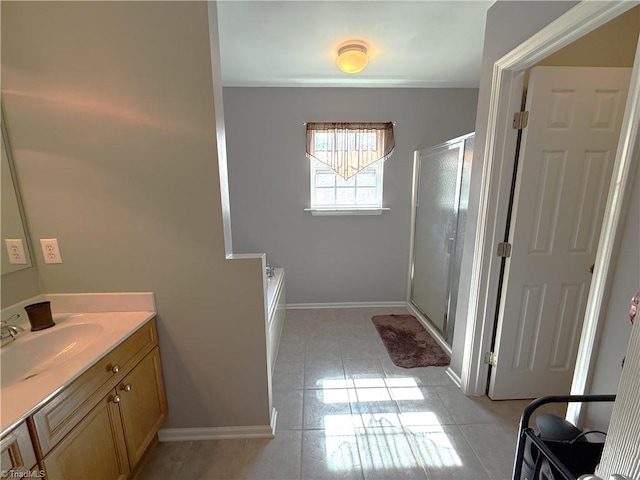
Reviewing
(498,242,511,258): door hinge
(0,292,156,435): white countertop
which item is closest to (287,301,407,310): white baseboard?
(498,242,511,258): door hinge

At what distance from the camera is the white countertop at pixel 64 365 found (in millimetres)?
757

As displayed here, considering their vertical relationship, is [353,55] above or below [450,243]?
above

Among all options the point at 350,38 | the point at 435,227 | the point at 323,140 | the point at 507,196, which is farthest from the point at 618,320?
the point at 323,140

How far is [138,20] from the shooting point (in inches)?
44.9

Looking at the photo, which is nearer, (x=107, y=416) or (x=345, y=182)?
(x=107, y=416)

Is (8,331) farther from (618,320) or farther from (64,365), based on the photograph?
(618,320)

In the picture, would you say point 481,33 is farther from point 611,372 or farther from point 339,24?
point 611,372

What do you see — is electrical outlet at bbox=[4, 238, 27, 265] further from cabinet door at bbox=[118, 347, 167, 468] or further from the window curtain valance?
the window curtain valance

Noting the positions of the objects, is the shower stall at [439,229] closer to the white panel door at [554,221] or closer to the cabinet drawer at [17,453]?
the white panel door at [554,221]

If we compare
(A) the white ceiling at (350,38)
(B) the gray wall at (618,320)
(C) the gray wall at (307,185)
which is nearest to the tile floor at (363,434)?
(B) the gray wall at (618,320)

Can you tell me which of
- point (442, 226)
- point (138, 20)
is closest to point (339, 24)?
point (138, 20)

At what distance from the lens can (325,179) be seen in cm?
308

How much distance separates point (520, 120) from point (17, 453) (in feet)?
8.14

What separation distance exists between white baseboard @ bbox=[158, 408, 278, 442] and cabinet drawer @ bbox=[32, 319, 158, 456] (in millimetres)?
615
